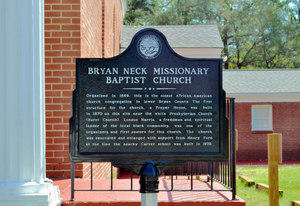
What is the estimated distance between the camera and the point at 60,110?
4832 mm

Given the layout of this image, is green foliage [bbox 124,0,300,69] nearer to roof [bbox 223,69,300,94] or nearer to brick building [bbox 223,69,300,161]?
roof [bbox 223,69,300,94]

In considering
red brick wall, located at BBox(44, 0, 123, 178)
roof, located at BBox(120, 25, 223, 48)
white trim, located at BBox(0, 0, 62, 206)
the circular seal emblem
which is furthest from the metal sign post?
roof, located at BBox(120, 25, 223, 48)

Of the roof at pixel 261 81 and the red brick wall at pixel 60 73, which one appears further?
the roof at pixel 261 81

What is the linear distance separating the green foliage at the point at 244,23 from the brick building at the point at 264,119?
15791mm

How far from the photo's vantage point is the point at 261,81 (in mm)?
18812

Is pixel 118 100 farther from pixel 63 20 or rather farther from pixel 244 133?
pixel 244 133

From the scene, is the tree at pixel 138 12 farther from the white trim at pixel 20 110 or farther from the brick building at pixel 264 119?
the white trim at pixel 20 110

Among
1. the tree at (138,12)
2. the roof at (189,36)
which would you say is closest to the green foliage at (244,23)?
the tree at (138,12)

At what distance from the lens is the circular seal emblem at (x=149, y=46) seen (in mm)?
3229

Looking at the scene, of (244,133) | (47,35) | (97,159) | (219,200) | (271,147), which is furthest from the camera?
(244,133)

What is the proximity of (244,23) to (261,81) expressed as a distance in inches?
640

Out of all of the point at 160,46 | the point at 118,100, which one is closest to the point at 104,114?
the point at 118,100

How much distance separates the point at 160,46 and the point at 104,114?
0.85 metres

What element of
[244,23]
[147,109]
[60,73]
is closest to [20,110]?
Result: [147,109]
